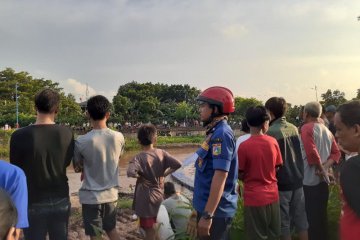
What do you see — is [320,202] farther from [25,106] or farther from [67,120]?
[25,106]

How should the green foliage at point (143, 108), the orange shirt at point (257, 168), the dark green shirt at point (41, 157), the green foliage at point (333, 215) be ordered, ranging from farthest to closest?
the green foliage at point (143, 108) < the green foliage at point (333, 215) < the orange shirt at point (257, 168) < the dark green shirt at point (41, 157)

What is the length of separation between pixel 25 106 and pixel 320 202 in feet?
148

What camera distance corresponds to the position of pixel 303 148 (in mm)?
4199

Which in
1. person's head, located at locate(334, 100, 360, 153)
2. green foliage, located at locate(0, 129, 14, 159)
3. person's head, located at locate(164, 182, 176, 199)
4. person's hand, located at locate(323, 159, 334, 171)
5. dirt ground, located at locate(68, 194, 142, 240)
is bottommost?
green foliage, located at locate(0, 129, 14, 159)

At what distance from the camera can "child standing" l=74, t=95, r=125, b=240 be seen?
344 centimetres

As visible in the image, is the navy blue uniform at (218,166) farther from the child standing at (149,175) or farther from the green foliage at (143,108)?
the green foliage at (143,108)

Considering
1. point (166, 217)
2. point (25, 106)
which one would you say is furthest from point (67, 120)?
point (166, 217)

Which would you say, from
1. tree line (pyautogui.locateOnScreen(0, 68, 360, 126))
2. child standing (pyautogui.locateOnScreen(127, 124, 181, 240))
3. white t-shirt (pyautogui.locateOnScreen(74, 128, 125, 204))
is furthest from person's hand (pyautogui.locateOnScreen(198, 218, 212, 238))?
tree line (pyautogui.locateOnScreen(0, 68, 360, 126))

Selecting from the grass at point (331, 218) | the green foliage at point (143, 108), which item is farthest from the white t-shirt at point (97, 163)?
the green foliage at point (143, 108)

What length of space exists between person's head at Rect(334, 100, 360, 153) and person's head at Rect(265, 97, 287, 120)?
1.93 m

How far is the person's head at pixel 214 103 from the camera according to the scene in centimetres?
278

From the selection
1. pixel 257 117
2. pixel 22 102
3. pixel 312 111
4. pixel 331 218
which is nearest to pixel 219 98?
pixel 257 117

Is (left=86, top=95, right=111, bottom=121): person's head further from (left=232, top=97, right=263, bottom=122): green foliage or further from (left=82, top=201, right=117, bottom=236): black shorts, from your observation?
(left=232, top=97, right=263, bottom=122): green foliage

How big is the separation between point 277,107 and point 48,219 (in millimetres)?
2369
